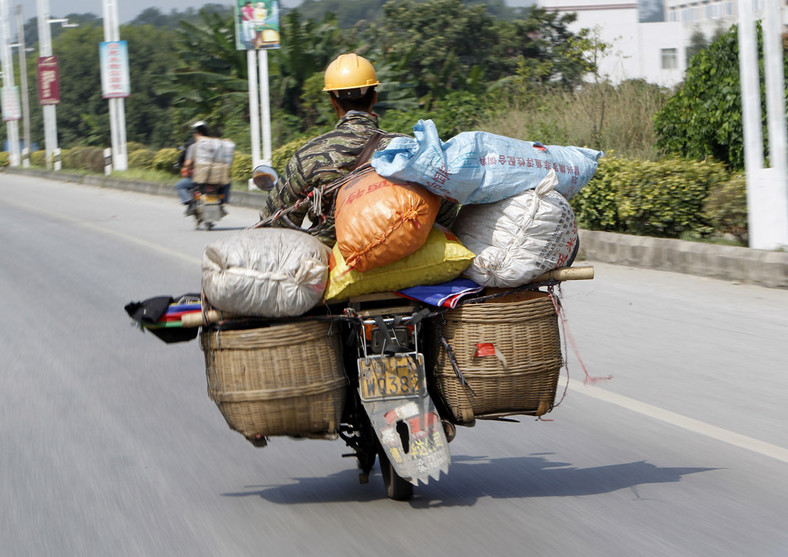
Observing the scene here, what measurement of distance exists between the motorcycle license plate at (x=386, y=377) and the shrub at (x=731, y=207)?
851 centimetres

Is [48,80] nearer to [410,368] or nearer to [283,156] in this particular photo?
[283,156]

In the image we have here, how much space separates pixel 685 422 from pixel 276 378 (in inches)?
110

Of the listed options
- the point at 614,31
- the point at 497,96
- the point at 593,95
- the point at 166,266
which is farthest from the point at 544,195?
the point at 614,31

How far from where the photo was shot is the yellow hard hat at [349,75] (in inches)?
188

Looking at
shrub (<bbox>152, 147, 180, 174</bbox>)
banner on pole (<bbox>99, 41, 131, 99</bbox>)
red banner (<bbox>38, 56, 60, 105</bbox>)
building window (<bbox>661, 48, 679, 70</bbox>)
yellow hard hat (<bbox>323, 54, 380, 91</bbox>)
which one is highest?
building window (<bbox>661, 48, 679, 70</bbox>)

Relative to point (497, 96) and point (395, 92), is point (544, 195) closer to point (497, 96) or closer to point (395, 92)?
point (497, 96)

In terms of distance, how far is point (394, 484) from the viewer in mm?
4820

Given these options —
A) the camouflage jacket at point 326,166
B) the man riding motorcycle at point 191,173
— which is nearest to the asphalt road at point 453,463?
the camouflage jacket at point 326,166

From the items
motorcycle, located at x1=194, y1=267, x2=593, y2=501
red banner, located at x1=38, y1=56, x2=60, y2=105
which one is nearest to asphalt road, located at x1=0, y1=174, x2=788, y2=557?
motorcycle, located at x1=194, y1=267, x2=593, y2=501

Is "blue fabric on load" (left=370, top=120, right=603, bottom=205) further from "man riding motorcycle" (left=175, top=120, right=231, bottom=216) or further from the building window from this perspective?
the building window

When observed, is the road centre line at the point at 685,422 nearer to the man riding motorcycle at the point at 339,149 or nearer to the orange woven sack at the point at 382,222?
the man riding motorcycle at the point at 339,149

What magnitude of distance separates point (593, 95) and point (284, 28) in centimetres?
1309

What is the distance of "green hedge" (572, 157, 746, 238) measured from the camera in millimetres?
12969

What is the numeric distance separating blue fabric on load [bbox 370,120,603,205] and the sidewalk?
260 inches
